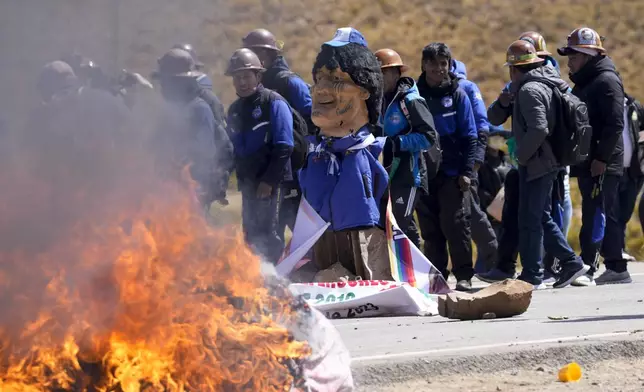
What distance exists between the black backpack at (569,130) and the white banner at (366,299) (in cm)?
247

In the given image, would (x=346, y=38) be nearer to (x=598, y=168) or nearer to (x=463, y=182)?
(x=463, y=182)

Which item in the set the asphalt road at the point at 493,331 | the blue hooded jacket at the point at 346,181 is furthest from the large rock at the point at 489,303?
the blue hooded jacket at the point at 346,181

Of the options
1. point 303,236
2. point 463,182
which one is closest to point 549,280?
point 463,182

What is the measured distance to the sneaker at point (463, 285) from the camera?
1105cm

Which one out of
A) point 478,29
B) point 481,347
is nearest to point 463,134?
point 481,347

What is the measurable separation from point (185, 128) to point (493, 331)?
2.42m

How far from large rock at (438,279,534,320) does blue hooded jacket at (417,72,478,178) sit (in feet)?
8.10

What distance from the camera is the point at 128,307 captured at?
5.29 meters

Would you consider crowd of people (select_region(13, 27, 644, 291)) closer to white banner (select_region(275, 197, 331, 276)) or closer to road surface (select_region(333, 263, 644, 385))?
white banner (select_region(275, 197, 331, 276))

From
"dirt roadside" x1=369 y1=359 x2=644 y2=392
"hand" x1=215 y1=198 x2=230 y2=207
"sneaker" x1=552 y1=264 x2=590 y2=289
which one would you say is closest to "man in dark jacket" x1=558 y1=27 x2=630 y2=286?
"sneaker" x1=552 y1=264 x2=590 y2=289

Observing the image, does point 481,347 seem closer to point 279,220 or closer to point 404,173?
point 404,173

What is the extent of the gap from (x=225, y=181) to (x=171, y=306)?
3321 mm

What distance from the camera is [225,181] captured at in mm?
8695

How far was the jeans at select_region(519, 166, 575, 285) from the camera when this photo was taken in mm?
10812
